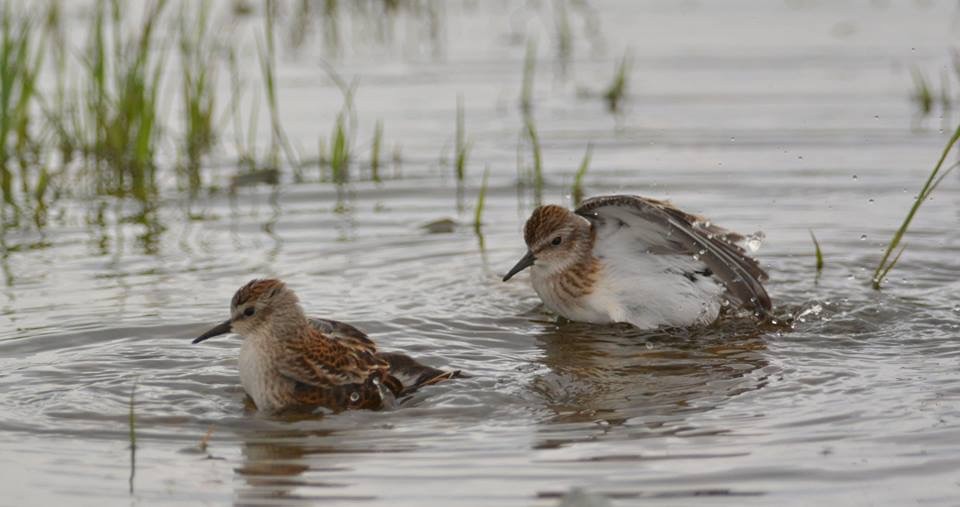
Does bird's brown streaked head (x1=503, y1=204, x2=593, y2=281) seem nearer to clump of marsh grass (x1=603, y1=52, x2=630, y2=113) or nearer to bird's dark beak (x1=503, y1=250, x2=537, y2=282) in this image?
bird's dark beak (x1=503, y1=250, x2=537, y2=282)

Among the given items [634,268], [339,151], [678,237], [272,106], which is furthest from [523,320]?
[272,106]

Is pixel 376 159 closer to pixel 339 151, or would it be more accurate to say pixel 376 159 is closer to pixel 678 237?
pixel 339 151

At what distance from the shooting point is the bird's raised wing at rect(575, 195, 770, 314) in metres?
8.61

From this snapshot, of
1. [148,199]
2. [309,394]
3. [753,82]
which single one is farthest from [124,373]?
[753,82]

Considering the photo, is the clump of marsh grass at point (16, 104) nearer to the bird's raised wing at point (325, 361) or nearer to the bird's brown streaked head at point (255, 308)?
the bird's brown streaked head at point (255, 308)

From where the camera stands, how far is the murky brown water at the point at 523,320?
6.08 meters

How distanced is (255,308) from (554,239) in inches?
97.6

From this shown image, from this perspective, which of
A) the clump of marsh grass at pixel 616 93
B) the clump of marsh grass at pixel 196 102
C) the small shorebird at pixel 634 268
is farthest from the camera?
the clump of marsh grass at pixel 616 93

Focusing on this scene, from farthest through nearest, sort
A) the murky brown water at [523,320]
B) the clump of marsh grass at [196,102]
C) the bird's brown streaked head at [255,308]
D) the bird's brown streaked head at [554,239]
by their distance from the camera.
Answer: the clump of marsh grass at [196,102] < the bird's brown streaked head at [554,239] < the bird's brown streaked head at [255,308] < the murky brown water at [523,320]

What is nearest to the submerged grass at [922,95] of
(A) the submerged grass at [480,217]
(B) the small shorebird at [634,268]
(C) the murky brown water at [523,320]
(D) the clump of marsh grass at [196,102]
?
(C) the murky brown water at [523,320]

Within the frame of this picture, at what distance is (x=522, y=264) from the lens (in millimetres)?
9062

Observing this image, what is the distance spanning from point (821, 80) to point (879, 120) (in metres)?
1.88

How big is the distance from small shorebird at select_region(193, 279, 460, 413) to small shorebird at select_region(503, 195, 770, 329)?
189 cm

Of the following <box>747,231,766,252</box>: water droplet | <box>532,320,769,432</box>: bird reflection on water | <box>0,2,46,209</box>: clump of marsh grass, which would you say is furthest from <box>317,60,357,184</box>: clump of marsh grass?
<box>747,231,766,252</box>: water droplet
